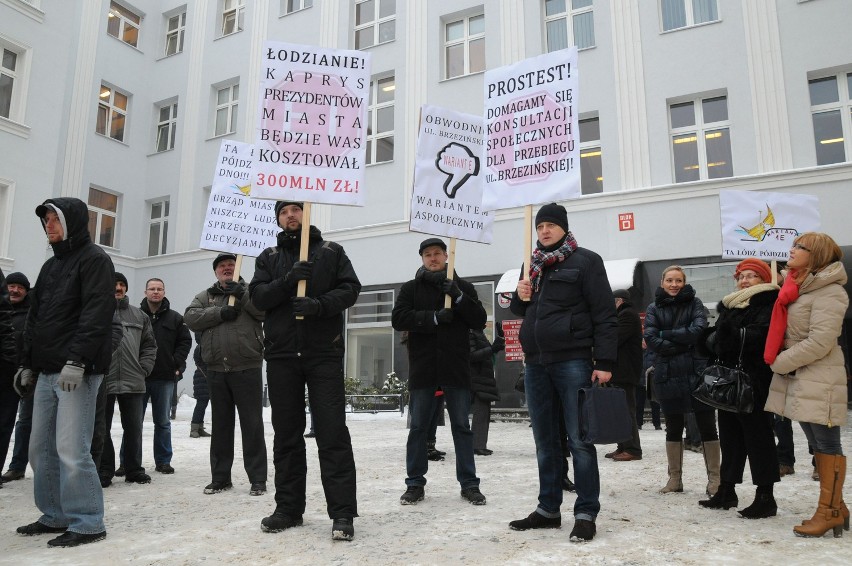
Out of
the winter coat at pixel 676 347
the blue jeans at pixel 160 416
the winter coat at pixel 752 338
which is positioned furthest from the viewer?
the blue jeans at pixel 160 416

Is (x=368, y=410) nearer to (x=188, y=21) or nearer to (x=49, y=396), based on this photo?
(x=49, y=396)

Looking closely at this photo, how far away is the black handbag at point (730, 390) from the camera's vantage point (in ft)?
15.3

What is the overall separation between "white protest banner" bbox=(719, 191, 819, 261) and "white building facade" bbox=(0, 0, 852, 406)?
4797 millimetres

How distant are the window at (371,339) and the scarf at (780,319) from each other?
537 inches

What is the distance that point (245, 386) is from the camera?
6.05 metres

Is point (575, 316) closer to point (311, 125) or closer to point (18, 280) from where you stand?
point (311, 125)

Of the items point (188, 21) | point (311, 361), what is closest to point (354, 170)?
point (311, 361)

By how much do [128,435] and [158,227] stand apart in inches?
700

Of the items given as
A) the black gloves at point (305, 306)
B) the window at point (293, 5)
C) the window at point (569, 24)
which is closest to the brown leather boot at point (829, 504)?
the black gloves at point (305, 306)

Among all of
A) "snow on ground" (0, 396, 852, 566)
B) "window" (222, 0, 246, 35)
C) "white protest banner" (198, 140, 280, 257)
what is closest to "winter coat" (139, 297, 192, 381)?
"white protest banner" (198, 140, 280, 257)

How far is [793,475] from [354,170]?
5.09 meters

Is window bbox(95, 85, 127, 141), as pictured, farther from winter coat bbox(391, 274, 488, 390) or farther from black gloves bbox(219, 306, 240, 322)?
winter coat bbox(391, 274, 488, 390)

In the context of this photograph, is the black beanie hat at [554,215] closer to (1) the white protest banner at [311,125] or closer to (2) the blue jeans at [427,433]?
(1) the white protest banner at [311,125]

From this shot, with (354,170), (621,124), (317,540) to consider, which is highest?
(621,124)
